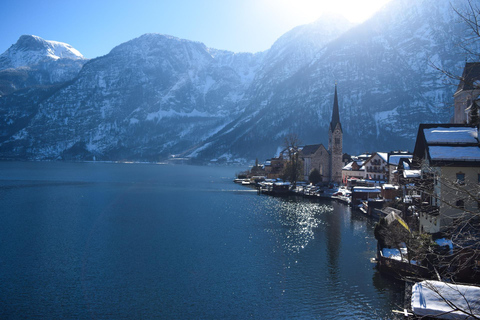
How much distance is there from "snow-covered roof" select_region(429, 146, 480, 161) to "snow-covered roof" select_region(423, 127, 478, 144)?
98cm

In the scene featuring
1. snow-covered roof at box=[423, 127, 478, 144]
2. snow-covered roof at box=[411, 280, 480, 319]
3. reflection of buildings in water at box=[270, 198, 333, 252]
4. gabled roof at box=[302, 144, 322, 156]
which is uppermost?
gabled roof at box=[302, 144, 322, 156]

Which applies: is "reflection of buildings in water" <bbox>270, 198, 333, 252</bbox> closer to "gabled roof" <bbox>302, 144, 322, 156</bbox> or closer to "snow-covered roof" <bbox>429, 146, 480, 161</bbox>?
"snow-covered roof" <bbox>429, 146, 480, 161</bbox>

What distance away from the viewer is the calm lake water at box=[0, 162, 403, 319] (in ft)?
92.5

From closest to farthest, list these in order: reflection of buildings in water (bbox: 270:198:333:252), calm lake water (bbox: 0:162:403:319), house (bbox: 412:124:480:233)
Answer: calm lake water (bbox: 0:162:403:319)
house (bbox: 412:124:480:233)
reflection of buildings in water (bbox: 270:198:333:252)

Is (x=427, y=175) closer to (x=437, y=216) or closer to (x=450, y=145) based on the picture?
(x=437, y=216)

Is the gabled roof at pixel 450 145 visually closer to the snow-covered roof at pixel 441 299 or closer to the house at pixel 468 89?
the house at pixel 468 89

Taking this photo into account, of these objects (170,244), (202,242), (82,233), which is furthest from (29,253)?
(202,242)

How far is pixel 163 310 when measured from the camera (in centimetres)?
2789

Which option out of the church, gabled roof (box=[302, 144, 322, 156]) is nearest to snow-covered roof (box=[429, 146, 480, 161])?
the church

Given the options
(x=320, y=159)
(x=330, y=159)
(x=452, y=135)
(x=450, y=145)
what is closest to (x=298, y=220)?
(x=450, y=145)

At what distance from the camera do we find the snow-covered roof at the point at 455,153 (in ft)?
115

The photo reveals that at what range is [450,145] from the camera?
3656 centimetres

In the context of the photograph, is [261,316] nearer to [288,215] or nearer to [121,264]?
[121,264]

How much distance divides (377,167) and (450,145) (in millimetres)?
68954
